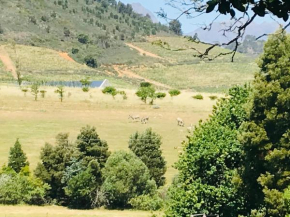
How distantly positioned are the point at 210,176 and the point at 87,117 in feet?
99.2

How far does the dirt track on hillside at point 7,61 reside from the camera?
8119 centimetres

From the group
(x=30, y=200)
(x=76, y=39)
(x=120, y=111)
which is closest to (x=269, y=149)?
(x=30, y=200)

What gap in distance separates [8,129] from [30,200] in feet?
43.5

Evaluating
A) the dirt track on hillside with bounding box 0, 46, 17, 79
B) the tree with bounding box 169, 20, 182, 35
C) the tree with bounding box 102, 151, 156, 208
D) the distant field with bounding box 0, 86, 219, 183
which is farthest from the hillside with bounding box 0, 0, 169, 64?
the tree with bounding box 169, 20, 182, 35

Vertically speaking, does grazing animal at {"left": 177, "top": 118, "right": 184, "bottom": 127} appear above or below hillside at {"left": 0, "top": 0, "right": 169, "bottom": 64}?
below

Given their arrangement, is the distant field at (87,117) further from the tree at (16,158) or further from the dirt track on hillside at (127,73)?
the dirt track on hillside at (127,73)

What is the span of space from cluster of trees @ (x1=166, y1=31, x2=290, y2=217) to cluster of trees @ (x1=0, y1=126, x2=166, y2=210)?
990 centimetres

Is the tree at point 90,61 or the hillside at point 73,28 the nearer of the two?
the tree at point 90,61

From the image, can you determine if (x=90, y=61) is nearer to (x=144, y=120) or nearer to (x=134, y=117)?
(x=134, y=117)

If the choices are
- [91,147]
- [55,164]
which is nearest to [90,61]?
[91,147]

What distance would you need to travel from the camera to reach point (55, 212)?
2408 centimetres

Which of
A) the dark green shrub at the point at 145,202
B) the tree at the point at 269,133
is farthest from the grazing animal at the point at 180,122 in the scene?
A: the tree at the point at 269,133

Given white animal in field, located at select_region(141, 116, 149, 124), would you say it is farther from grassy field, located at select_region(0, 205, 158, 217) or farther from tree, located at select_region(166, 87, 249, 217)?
tree, located at select_region(166, 87, 249, 217)

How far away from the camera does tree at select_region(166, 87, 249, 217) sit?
1472 centimetres
